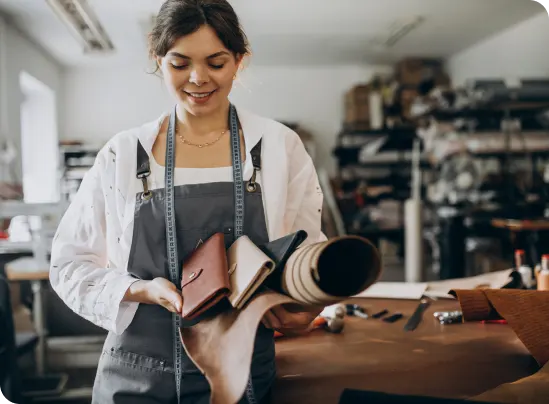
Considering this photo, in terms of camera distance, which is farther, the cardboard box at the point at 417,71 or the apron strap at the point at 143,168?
the cardboard box at the point at 417,71

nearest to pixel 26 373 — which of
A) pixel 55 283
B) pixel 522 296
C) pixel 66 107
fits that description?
pixel 55 283

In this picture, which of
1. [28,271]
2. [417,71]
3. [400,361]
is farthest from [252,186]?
[417,71]

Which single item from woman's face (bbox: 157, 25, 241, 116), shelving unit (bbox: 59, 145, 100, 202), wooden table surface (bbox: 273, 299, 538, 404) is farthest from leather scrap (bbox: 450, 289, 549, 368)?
shelving unit (bbox: 59, 145, 100, 202)

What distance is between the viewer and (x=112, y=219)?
106cm

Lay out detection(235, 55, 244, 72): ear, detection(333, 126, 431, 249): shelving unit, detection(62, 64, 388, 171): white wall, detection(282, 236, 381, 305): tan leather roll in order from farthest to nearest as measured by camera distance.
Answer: detection(62, 64, 388, 171): white wall
detection(333, 126, 431, 249): shelving unit
detection(235, 55, 244, 72): ear
detection(282, 236, 381, 305): tan leather roll

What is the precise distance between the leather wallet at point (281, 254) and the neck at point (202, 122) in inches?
16.2

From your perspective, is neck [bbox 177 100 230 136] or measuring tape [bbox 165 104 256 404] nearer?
measuring tape [bbox 165 104 256 404]

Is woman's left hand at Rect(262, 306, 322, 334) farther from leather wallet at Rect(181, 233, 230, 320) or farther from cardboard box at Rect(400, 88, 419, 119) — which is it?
cardboard box at Rect(400, 88, 419, 119)

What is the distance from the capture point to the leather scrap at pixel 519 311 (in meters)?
1.11

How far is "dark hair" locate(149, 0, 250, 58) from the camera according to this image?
1015 millimetres

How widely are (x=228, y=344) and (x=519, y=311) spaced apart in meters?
0.67

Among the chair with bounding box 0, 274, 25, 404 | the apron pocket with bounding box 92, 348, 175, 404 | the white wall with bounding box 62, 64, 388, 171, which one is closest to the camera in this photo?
the apron pocket with bounding box 92, 348, 175, 404

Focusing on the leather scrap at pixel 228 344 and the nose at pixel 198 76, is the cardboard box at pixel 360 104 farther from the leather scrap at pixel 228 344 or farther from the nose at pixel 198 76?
the leather scrap at pixel 228 344

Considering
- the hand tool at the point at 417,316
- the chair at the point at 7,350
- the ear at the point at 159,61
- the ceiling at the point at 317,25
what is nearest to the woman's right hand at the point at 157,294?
the ear at the point at 159,61
